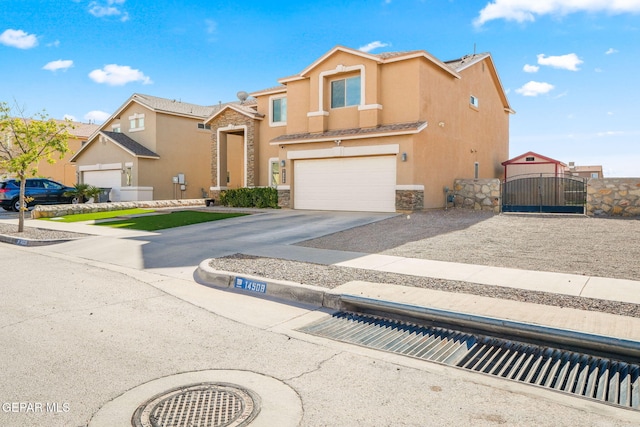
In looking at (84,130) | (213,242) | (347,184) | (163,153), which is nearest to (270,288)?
(213,242)

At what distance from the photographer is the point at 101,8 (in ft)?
63.1

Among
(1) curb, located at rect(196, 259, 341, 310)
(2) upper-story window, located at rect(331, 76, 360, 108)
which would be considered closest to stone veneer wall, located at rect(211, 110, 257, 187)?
(2) upper-story window, located at rect(331, 76, 360, 108)

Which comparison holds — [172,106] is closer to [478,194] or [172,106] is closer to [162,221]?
[162,221]

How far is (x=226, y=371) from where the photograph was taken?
4.23 meters

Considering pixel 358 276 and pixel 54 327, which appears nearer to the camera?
pixel 54 327

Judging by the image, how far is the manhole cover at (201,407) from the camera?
3.32 metres

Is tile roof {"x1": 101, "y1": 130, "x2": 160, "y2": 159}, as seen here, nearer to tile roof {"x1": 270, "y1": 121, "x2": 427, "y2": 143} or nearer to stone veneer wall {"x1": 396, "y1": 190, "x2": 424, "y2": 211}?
tile roof {"x1": 270, "y1": 121, "x2": 427, "y2": 143}

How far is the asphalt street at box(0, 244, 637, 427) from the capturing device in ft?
11.3

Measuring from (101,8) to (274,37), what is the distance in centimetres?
747

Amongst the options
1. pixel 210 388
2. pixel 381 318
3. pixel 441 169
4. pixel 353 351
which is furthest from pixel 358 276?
pixel 441 169

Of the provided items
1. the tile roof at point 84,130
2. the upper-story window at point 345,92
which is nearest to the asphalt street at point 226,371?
the upper-story window at point 345,92

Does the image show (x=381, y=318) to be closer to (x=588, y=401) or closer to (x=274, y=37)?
(x=588, y=401)

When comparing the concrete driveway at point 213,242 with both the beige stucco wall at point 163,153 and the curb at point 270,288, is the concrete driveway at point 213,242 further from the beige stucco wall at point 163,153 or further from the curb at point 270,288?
the beige stucco wall at point 163,153

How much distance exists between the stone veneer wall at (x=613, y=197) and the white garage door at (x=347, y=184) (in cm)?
747
